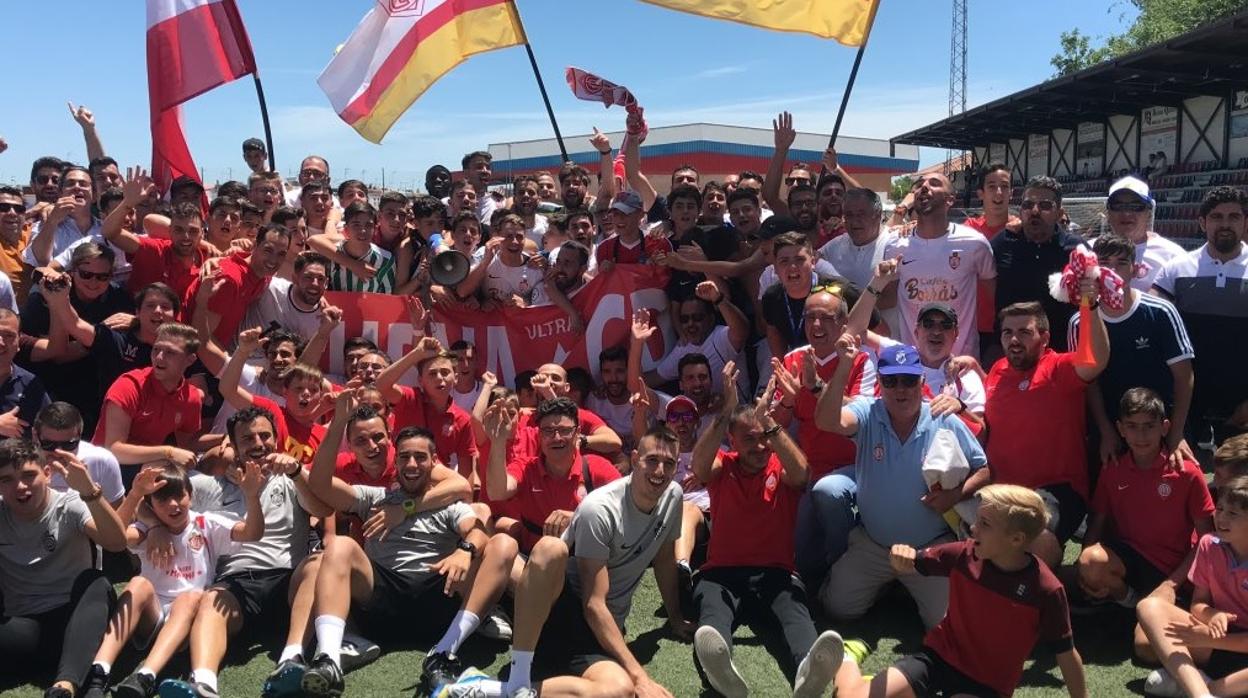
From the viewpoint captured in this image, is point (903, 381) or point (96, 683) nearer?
point (96, 683)

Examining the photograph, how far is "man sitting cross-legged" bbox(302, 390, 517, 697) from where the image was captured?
4863 millimetres

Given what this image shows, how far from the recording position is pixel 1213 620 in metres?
4.35

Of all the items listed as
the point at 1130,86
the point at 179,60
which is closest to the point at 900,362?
the point at 179,60

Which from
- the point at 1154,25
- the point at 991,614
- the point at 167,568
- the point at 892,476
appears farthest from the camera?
the point at 1154,25

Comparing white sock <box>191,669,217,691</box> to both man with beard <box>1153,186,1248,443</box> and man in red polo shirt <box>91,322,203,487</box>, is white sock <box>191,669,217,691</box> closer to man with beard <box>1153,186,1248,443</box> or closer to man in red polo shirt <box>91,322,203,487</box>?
man in red polo shirt <box>91,322,203,487</box>

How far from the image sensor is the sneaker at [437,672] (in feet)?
15.0

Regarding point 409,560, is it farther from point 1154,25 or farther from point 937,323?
point 1154,25

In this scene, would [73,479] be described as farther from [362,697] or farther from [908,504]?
[908,504]

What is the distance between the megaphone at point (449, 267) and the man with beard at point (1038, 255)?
3967 mm

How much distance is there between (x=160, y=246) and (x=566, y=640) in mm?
4370

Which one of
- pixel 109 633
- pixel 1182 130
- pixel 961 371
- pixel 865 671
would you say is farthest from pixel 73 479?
pixel 1182 130

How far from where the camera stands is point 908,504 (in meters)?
5.21

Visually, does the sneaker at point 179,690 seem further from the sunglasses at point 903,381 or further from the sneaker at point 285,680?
the sunglasses at point 903,381

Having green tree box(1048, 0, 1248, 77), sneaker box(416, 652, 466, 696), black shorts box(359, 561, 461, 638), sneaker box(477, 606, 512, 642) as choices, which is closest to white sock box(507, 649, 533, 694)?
sneaker box(416, 652, 466, 696)
